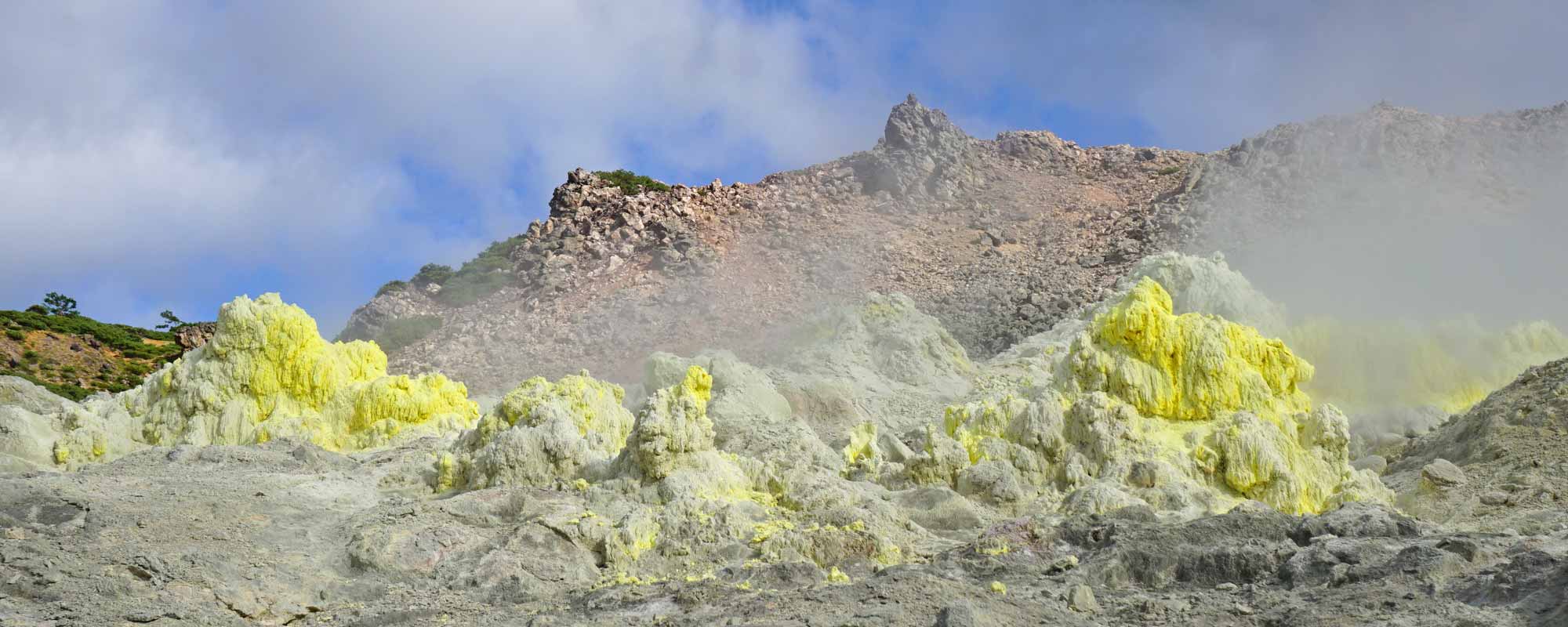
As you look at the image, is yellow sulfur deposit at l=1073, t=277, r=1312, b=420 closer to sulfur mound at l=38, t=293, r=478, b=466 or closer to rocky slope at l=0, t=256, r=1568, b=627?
rocky slope at l=0, t=256, r=1568, b=627

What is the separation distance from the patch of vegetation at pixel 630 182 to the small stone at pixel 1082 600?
35852mm

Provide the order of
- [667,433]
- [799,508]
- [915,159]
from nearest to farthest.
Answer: [799,508] → [667,433] → [915,159]

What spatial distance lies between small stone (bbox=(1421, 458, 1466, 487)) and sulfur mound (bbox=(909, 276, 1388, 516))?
0.50 m

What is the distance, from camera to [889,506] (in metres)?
11.4

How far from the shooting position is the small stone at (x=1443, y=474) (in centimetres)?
1283

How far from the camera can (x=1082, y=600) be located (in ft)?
26.8

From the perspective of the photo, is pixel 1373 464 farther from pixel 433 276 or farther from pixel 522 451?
→ pixel 433 276

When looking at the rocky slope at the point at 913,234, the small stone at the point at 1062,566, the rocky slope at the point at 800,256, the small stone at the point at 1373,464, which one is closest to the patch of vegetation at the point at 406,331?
the rocky slope at the point at 913,234

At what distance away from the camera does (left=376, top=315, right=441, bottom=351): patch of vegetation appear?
3791 centimetres

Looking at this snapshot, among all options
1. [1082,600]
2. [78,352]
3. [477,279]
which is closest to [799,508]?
[1082,600]

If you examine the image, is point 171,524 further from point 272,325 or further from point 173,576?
point 272,325

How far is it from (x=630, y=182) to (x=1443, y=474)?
3564 cm

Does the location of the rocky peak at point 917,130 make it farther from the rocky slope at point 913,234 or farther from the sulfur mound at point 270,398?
the sulfur mound at point 270,398

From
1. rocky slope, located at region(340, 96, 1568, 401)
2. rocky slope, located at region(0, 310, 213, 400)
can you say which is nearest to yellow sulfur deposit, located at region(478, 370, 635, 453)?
rocky slope, located at region(340, 96, 1568, 401)
